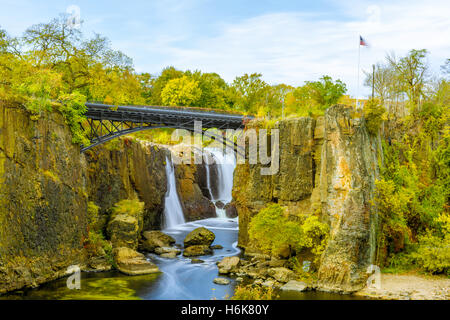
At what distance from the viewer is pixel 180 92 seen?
49.8 metres

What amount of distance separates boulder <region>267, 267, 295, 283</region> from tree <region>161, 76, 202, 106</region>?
3242cm

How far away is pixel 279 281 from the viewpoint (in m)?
19.9

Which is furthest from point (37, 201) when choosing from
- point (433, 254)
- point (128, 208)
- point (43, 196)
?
point (433, 254)

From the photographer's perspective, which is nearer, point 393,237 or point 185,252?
point 393,237

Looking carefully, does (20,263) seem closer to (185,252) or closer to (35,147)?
(35,147)

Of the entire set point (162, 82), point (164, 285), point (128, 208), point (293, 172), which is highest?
point (162, 82)

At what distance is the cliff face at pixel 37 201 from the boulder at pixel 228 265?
7.34 meters

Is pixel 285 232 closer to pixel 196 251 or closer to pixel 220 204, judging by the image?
pixel 196 251

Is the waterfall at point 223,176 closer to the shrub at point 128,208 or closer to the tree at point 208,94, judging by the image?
the tree at point 208,94

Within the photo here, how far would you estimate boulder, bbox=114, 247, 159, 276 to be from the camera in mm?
21825

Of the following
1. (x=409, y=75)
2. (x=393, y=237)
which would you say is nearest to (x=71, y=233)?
(x=393, y=237)

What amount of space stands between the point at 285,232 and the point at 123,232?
10.1 meters

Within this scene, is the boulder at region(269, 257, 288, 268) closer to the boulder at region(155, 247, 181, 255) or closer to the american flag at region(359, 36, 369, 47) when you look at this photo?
the boulder at region(155, 247, 181, 255)

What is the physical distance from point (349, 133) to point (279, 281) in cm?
778
